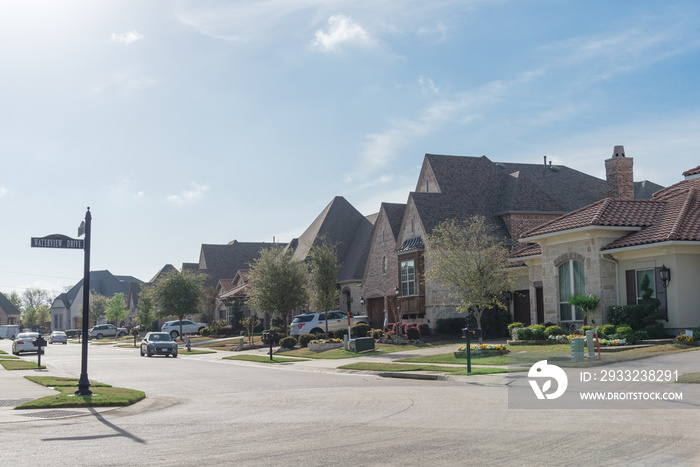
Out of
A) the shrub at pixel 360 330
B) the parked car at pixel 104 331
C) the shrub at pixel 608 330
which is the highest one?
the shrub at pixel 608 330

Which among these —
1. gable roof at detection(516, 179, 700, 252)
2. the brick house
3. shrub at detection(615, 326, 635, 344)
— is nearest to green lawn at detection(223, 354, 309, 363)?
the brick house

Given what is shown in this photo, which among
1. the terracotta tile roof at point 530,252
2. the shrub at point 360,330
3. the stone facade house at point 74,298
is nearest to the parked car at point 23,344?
the shrub at point 360,330

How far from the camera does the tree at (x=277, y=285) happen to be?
43.7m

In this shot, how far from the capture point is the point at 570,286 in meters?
28.4

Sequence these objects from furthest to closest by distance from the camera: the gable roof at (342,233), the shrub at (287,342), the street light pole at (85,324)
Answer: the gable roof at (342,233), the shrub at (287,342), the street light pole at (85,324)

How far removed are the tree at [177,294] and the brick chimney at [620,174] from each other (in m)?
38.7

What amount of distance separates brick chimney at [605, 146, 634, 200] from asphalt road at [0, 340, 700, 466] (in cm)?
2018

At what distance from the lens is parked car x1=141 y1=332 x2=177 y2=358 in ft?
134

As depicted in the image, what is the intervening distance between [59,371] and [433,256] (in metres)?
18.6

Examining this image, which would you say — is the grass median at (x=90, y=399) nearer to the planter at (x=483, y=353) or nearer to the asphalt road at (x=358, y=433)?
the asphalt road at (x=358, y=433)

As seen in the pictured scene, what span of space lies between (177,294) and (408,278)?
26.6 m

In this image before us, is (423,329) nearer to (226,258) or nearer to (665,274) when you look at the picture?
(665,274)

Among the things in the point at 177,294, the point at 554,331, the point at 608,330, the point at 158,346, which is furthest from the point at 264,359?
the point at 177,294

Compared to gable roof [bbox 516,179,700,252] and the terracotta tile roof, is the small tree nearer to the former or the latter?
the terracotta tile roof
